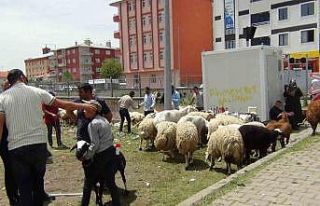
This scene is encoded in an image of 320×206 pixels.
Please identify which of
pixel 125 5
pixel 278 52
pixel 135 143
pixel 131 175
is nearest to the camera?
pixel 131 175

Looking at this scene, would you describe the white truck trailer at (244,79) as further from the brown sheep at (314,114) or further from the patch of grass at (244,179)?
the patch of grass at (244,179)

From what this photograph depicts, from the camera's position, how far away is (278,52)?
48.8ft

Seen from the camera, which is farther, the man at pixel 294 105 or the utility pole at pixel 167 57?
the man at pixel 294 105

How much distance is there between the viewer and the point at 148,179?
8852 millimetres

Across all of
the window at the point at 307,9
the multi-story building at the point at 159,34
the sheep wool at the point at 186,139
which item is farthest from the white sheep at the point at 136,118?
the multi-story building at the point at 159,34

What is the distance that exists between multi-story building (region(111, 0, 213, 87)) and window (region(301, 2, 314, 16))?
1715 cm

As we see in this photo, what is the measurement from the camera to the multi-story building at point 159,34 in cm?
6145

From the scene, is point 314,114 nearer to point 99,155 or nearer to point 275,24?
point 99,155

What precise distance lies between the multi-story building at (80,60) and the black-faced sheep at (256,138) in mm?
107563

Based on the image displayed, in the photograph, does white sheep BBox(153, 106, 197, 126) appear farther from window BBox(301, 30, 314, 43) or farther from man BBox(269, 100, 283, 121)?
window BBox(301, 30, 314, 43)

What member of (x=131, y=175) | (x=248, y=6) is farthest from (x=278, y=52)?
(x=248, y=6)

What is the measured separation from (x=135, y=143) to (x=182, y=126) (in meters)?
3.94

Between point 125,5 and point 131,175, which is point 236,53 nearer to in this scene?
point 131,175

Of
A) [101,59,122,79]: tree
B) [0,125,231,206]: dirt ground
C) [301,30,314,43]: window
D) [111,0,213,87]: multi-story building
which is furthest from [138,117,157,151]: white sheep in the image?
[101,59,122,79]: tree
